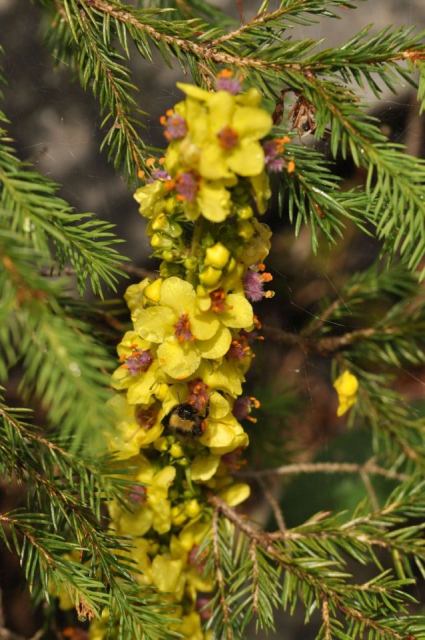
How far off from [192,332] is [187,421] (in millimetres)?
122

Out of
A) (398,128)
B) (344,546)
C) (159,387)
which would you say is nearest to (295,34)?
(398,128)

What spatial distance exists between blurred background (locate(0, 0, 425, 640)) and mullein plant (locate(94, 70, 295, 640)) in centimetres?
23

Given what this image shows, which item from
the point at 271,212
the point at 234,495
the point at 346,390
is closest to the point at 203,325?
the point at 234,495

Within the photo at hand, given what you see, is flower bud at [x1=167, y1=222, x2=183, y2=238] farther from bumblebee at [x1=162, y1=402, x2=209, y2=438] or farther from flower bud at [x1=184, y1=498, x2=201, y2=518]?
flower bud at [x1=184, y1=498, x2=201, y2=518]

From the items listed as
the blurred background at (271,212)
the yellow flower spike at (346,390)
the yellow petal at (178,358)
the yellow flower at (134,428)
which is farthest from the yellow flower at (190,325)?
the yellow flower spike at (346,390)

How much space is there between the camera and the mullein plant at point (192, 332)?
0.57 metres

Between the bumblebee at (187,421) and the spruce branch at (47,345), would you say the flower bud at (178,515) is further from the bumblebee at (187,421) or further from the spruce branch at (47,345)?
the spruce branch at (47,345)

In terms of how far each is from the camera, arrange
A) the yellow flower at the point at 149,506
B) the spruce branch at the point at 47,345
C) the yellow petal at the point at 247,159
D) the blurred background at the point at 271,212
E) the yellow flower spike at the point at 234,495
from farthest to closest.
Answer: the blurred background at the point at 271,212, the yellow flower spike at the point at 234,495, the yellow flower at the point at 149,506, the yellow petal at the point at 247,159, the spruce branch at the point at 47,345

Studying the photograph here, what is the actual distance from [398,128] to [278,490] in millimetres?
947

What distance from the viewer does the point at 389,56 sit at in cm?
65

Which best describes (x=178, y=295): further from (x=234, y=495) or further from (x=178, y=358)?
Result: (x=234, y=495)

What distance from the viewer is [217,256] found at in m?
0.62

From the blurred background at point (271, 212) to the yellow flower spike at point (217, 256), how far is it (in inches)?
10.9

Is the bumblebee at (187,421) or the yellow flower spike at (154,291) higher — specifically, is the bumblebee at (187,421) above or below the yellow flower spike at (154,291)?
below
